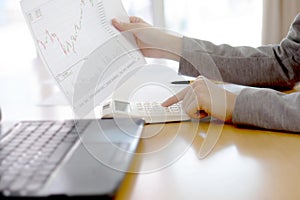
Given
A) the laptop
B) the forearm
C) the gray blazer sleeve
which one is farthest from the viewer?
the gray blazer sleeve

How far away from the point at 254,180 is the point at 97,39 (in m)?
0.49

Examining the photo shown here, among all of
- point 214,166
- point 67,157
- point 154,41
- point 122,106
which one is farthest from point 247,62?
point 67,157

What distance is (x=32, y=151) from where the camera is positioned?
63cm

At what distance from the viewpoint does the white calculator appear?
83 centimetres

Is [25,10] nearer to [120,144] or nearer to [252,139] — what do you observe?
[120,144]

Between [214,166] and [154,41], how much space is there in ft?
1.78

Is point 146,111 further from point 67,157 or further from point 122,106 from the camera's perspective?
point 67,157

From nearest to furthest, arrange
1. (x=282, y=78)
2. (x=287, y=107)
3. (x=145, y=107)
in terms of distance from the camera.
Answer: (x=287, y=107) < (x=145, y=107) < (x=282, y=78)

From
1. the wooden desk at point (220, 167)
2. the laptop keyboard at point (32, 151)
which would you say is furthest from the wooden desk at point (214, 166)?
the laptop keyboard at point (32, 151)

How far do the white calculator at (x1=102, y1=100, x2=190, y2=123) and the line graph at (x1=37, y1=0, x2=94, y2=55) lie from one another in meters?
0.13

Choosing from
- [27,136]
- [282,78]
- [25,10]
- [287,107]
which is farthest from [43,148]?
[282,78]

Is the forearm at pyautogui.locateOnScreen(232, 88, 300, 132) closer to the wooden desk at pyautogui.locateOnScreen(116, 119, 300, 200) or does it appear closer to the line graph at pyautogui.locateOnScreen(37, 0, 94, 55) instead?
the wooden desk at pyautogui.locateOnScreen(116, 119, 300, 200)

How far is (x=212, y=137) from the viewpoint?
754 millimetres

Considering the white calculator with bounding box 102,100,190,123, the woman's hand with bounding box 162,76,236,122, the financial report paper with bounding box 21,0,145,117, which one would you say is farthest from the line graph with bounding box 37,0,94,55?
the woman's hand with bounding box 162,76,236,122
